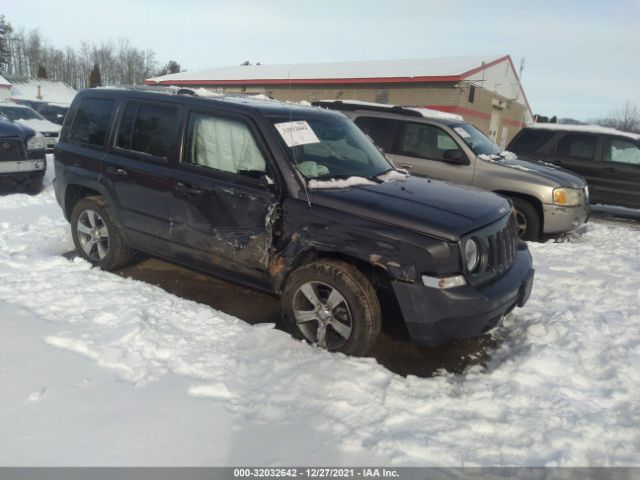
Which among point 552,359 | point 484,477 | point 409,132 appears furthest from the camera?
point 409,132

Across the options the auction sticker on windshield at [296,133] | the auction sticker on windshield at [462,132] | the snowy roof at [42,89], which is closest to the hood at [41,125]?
the auction sticker on windshield at [462,132]

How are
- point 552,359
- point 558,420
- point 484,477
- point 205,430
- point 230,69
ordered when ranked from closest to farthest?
point 484,477
point 205,430
point 558,420
point 552,359
point 230,69

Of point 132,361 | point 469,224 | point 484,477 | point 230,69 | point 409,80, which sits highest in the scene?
point 230,69

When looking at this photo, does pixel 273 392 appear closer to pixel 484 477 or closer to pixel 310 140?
pixel 484 477

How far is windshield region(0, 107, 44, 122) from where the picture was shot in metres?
14.5

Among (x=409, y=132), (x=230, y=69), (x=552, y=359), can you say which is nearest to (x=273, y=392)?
(x=552, y=359)

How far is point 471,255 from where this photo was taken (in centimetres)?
324

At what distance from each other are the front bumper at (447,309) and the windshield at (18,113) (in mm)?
15401

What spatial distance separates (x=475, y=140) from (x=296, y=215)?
16.8 ft

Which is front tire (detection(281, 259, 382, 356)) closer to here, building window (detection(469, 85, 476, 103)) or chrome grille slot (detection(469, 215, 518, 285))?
chrome grille slot (detection(469, 215, 518, 285))

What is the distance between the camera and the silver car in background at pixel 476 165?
23.0 ft

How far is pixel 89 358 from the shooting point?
314 centimetres

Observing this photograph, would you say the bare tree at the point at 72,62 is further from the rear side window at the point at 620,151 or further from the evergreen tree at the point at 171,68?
the rear side window at the point at 620,151

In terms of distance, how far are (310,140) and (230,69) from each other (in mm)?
34467
